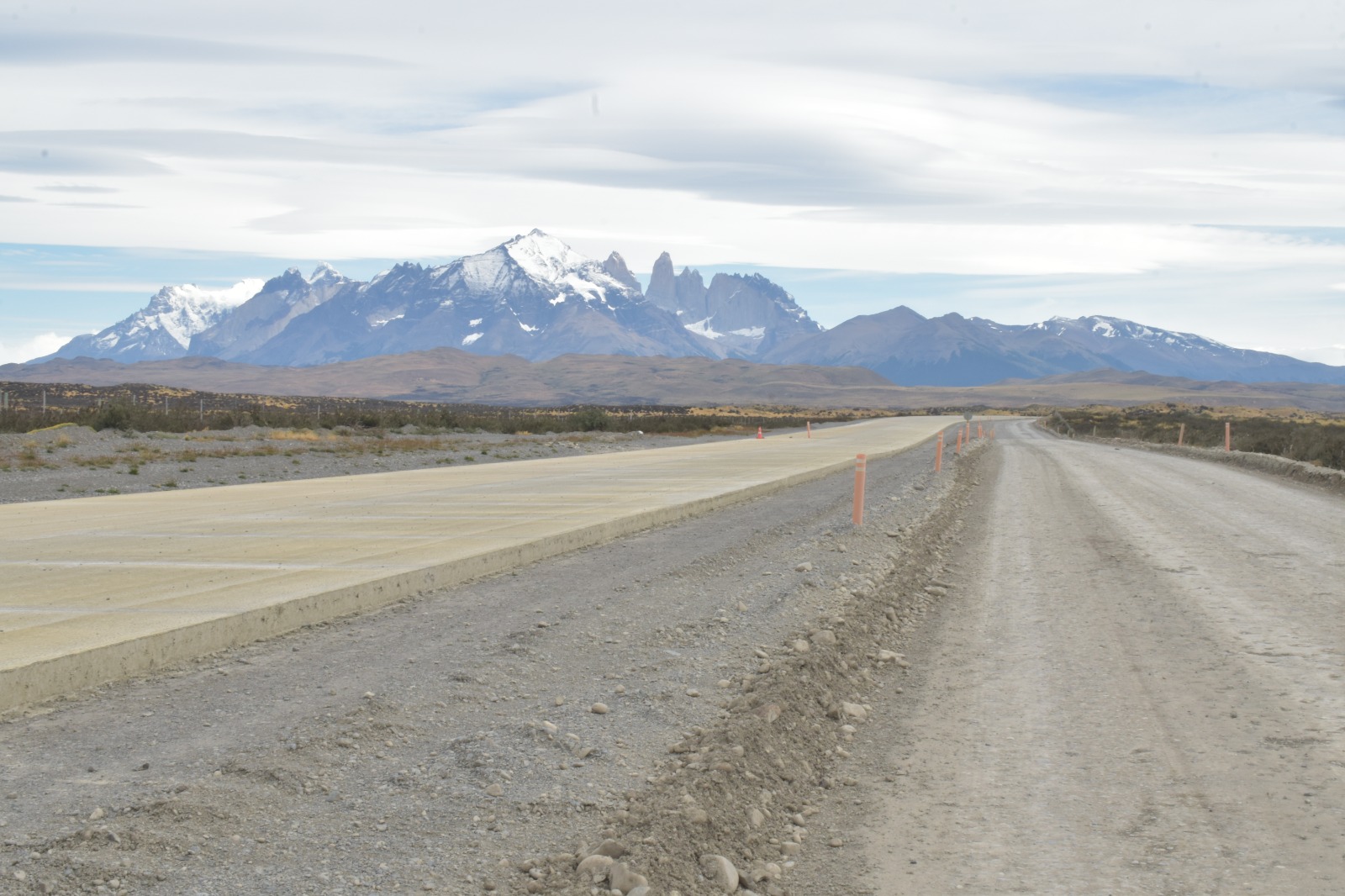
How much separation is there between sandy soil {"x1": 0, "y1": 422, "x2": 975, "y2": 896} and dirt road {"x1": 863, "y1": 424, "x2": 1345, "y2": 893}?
44 cm

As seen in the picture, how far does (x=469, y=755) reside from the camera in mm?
5602

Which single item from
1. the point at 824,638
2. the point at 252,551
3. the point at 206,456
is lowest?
the point at 206,456

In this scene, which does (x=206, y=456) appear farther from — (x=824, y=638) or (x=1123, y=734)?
(x=1123, y=734)

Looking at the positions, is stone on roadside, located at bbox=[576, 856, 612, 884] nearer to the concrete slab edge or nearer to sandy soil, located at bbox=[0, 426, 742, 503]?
the concrete slab edge

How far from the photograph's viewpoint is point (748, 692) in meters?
6.96

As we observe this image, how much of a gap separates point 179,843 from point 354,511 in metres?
11.1

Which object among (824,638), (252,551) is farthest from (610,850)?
(252,551)

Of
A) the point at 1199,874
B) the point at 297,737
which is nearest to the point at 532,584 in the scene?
the point at 297,737

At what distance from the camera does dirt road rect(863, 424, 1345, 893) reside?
458 cm

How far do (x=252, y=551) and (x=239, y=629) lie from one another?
3.52 metres

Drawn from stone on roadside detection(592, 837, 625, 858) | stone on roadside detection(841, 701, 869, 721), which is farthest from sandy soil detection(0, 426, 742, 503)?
stone on roadside detection(592, 837, 625, 858)

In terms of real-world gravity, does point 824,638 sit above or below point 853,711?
above

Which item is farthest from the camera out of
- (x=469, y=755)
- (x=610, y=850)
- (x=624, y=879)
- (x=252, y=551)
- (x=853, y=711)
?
(x=252, y=551)

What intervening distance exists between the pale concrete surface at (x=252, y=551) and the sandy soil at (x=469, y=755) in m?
A: 0.29
